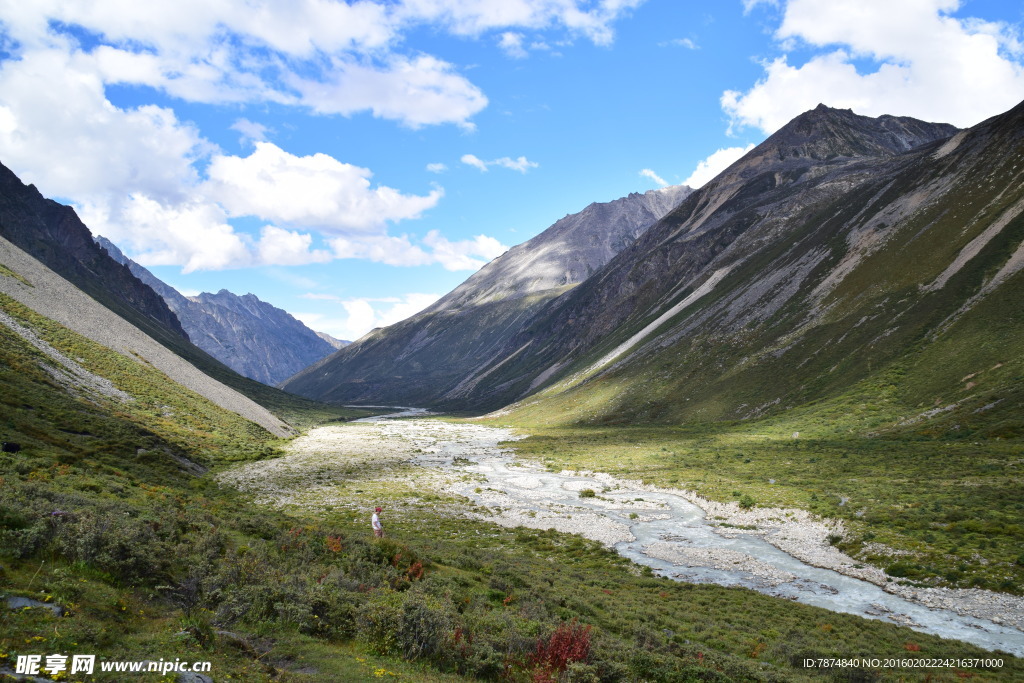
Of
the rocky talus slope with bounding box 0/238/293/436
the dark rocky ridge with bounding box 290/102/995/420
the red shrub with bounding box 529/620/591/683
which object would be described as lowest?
the red shrub with bounding box 529/620/591/683

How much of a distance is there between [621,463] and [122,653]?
56.6 meters

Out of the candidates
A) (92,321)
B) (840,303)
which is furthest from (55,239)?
(840,303)

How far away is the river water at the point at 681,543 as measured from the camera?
68.7 ft

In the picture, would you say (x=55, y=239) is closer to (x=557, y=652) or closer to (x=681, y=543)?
(x=681, y=543)

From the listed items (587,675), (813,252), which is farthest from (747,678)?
(813,252)

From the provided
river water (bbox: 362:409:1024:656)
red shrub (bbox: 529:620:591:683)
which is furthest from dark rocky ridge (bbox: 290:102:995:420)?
red shrub (bbox: 529:620:591:683)

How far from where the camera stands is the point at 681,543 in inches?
1277

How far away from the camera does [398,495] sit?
44500mm

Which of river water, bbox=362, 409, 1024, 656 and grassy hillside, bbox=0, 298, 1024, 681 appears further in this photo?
river water, bbox=362, 409, 1024, 656

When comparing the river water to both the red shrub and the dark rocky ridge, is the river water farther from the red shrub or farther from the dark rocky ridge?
the dark rocky ridge

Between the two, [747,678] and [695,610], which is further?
[695,610]

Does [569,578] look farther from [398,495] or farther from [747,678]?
[398,495]

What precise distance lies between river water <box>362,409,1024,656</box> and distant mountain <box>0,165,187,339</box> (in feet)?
459

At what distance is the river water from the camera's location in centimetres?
2094
